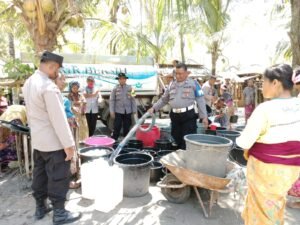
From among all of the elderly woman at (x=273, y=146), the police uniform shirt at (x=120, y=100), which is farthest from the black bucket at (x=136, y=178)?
the police uniform shirt at (x=120, y=100)

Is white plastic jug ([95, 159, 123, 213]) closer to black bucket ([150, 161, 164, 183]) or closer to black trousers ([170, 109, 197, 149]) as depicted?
black bucket ([150, 161, 164, 183])

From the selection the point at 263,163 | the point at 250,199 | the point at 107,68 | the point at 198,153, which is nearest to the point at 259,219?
the point at 250,199

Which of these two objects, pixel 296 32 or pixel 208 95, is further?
pixel 208 95

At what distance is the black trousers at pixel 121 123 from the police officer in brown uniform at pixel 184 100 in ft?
7.45

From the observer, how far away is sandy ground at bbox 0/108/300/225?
140 inches

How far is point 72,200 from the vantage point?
4.14 m

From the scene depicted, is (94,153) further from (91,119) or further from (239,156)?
(91,119)

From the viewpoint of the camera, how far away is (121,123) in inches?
289

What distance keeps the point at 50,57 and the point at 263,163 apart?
92.2 inches

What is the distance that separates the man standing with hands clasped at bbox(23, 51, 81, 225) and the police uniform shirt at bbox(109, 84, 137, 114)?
382 centimetres

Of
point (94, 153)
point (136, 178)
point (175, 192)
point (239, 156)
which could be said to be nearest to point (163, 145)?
point (239, 156)

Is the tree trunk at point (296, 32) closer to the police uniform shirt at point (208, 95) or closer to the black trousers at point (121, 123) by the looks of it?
the police uniform shirt at point (208, 95)

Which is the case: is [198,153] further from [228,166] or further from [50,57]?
[50,57]

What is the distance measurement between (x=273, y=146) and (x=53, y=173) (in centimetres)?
225
